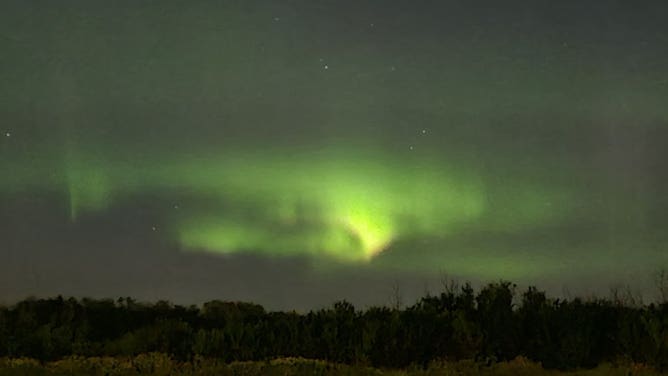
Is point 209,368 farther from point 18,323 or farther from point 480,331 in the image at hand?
point 18,323

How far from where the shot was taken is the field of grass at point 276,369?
20.3m

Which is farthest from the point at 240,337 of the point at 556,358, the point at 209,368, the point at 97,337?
the point at 97,337

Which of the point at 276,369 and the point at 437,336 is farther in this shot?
the point at 437,336

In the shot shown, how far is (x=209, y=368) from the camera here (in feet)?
69.8

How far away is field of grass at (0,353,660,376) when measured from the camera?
20297mm

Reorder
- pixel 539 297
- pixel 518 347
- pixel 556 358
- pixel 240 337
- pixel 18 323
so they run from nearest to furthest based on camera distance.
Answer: pixel 556 358 → pixel 518 347 → pixel 240 337 → pixel 539 297 → pixel 18 323

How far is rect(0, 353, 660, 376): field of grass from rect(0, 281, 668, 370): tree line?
2.38ft

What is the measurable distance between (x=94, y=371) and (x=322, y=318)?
27.4ft

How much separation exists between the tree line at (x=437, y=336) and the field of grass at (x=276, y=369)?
726mm

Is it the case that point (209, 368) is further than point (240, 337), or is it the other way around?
point (240, 337)

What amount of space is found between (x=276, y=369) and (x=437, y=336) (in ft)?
18.2

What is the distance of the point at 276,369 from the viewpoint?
20.8m

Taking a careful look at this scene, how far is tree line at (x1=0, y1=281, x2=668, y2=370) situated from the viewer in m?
21.6

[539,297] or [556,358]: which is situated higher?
[539,297]
